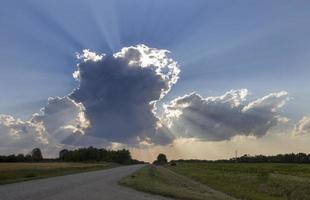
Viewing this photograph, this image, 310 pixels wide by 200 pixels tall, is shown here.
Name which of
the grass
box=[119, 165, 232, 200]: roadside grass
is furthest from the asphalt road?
the grass

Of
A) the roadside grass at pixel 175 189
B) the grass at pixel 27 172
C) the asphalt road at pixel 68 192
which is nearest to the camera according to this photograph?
the asphalt road at pixel 68 192

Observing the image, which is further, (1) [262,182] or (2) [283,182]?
(1) [262,182]

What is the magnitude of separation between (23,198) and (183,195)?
9.78 meters

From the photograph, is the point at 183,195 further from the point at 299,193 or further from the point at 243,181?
the point at 243,181

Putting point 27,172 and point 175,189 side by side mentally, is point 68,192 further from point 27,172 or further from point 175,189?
point 27,172

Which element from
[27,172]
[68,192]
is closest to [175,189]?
[68,192]

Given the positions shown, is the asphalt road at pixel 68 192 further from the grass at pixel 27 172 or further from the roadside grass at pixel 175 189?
the grass at pixel 27 172

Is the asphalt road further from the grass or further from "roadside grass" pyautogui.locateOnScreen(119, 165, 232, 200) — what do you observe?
the grass

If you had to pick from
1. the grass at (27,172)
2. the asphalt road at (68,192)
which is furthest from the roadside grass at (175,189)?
the grass at (27,172)

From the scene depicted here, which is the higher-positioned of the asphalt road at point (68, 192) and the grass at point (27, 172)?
the grass at point (27, 172)

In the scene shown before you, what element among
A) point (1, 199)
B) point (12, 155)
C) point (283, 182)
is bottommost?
point (1, 199)

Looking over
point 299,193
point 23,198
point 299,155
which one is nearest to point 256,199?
point 299,193

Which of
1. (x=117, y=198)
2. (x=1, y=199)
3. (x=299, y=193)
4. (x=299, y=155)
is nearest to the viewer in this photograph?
(x=1, y=199)

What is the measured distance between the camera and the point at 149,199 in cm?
2555
